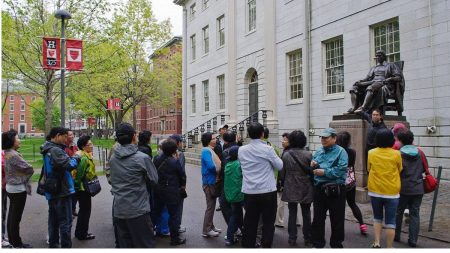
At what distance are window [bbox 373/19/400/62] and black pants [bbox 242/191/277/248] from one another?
35.9 feet

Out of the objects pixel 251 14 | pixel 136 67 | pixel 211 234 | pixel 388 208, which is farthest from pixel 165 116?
pixel 388 208

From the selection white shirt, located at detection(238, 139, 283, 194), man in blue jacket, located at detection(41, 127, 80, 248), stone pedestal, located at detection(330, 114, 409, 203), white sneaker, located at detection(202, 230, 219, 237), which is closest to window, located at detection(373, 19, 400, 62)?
stone pedestal, located at detection(330, 114, 409, 203)

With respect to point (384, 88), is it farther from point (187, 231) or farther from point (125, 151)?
point (125, 151)

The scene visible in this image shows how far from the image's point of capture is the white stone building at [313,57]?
43.2 ft

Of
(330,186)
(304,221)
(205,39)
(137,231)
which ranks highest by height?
(205,39)

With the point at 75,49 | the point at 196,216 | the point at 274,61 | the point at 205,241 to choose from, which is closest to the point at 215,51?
the point at 274,61

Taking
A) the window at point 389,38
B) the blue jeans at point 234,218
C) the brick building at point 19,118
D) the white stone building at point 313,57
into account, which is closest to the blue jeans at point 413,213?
the blue jeans at point 234,218

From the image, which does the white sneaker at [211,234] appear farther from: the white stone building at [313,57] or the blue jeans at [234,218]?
the white stone building at [313,57]

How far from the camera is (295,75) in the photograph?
66.4 ft

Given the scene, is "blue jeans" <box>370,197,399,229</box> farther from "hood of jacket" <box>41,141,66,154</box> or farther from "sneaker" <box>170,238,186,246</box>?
"hood of jacket" <box>41,141,66,154</box>

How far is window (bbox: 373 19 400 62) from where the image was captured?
48.1 feet

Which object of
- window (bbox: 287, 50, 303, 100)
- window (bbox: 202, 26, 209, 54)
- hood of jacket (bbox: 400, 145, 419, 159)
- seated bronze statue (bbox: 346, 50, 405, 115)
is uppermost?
window (bbox: 202, 26, 209, 54)

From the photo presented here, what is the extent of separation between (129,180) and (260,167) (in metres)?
1.74

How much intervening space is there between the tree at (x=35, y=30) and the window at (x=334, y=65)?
1078cm
